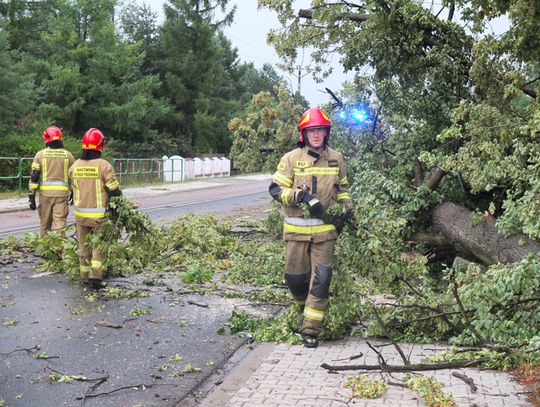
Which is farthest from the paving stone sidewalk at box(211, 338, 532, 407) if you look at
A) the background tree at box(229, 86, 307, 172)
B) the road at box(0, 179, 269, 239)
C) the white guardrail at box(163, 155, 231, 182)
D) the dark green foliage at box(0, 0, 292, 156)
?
the white guardrail at box(163, 155, 231, 182)

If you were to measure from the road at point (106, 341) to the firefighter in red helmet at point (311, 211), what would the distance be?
0.71 meters

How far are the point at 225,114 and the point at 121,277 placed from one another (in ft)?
123

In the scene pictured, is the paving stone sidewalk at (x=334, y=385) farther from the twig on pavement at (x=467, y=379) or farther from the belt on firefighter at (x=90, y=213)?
the belt on firefighter at (x=90, y=213)

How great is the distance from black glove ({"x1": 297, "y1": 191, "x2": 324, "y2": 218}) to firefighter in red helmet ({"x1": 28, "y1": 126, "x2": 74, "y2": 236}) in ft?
15.3

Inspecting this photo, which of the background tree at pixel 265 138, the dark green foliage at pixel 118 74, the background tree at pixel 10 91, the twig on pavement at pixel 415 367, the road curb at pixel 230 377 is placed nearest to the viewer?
the twig on pavement at pixel 415 367

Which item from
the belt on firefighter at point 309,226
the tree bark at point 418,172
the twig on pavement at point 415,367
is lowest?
the twig on pavement at point 415,367

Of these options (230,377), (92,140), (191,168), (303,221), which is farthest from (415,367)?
(191,168)

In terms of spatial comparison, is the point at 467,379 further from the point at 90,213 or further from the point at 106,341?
the point at 90,213

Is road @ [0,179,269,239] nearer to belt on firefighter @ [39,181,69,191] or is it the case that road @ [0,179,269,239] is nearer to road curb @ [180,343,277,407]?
belt on firefighter @ [39,181,69,191]

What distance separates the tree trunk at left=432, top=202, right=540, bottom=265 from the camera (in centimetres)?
616

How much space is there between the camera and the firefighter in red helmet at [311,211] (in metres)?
5.44

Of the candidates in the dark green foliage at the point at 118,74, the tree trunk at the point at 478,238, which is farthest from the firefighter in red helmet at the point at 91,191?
the dark green foliage at the point at 118,74

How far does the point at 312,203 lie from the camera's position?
17.5 ft

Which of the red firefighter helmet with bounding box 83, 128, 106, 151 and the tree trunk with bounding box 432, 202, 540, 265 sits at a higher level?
the red firefighter helmet with bounding box 83, 128, 106, 151
